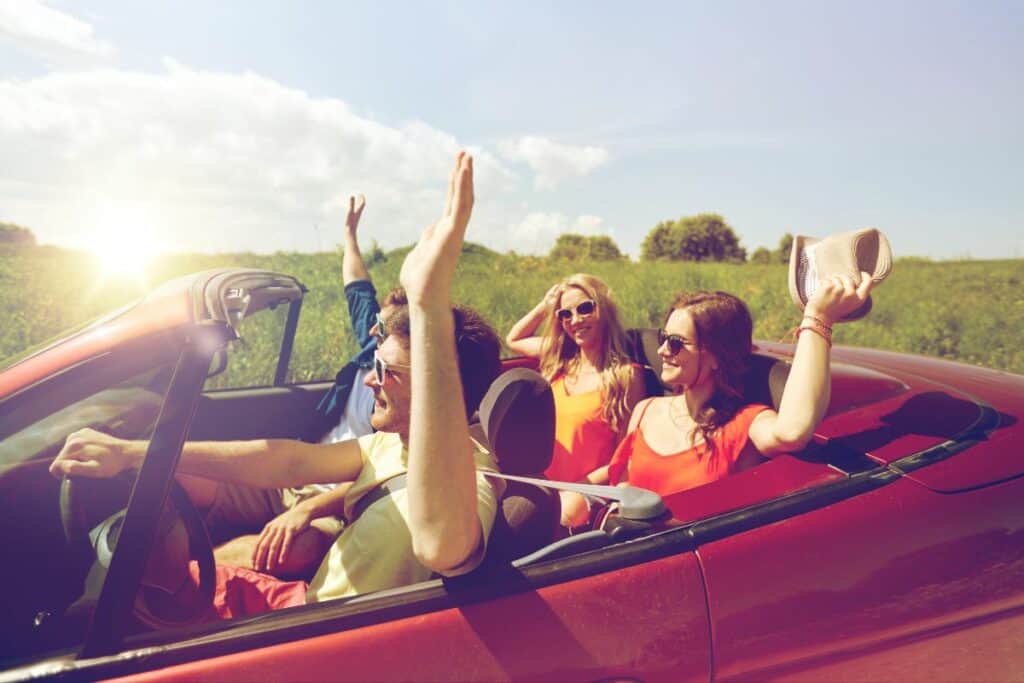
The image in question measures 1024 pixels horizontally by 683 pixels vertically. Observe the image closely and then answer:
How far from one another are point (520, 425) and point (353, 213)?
7.67 feet

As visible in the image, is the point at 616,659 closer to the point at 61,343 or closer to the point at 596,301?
the point at 61,343

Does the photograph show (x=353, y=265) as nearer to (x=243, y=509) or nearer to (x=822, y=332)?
(x=243, y=509)

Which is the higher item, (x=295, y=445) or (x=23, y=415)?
(x=23, y=415)

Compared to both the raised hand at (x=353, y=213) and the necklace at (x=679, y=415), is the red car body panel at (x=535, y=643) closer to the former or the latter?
the necklace at (x=679, y=415)

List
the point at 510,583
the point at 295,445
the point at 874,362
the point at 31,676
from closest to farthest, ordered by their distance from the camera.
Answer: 1. the point at 31,676
2. the point at 510,583
3. the point at 295,445
4. the point at 874,362

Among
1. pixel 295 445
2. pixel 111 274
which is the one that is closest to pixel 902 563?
pixel 295 445

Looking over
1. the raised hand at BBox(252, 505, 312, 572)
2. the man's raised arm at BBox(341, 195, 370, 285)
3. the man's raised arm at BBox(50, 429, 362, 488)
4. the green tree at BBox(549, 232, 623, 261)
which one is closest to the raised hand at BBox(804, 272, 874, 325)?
the man's raised arm at BBox(50, 429, 362, 488)

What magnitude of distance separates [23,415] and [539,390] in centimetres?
103

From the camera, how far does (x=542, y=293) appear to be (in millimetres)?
9578

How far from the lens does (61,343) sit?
4.75 feet

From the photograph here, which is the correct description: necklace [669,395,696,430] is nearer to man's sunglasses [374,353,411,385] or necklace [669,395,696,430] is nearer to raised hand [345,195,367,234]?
man's sunglasses [374,353,411,385]

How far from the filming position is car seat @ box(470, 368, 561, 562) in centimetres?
150

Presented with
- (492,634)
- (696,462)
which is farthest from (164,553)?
(696,462)

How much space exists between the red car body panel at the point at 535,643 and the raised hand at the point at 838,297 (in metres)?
0.79
